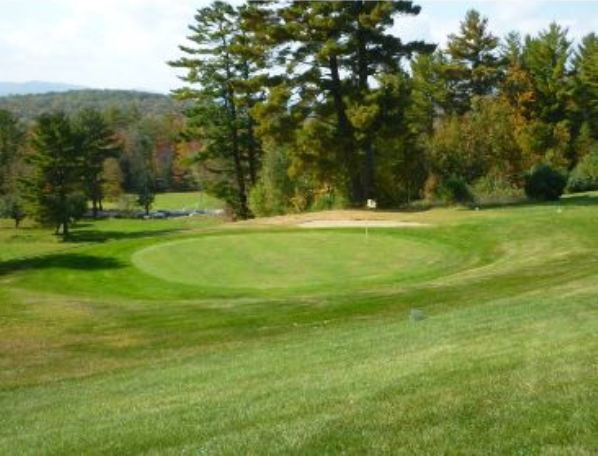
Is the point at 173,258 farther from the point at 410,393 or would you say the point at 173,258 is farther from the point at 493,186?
the point at 493,186

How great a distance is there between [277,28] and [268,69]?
11.0 ft

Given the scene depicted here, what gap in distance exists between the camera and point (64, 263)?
26344mm

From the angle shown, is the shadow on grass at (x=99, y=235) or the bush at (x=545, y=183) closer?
the bush at (x=545, y=183)

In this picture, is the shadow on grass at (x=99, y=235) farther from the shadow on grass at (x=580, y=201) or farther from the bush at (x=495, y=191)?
the shadow on grass at (x=580, y=201)

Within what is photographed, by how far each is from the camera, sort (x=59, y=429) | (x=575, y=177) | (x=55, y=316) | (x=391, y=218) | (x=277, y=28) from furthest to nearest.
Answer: (x=575, y=177)
(x=277, y=28)
(x=391, y=218)
(x=55, y=316)
(x=59, y=429)

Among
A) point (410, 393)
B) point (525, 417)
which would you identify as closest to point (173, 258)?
point (410, 393)

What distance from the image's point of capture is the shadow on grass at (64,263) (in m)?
25.5

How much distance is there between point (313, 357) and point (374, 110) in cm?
2681

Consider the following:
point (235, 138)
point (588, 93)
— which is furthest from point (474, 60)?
point (235, 138)

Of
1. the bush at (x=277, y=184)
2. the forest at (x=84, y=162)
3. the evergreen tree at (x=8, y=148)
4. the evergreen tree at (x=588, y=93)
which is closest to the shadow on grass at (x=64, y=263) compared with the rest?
the bush at (x=277, y=184)

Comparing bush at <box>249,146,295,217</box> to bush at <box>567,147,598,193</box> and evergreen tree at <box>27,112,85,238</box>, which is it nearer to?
bush at <box>567,147,598,193</box>

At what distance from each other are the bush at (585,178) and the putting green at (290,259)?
28151 mm

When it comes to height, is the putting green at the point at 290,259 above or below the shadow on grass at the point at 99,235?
Answer: above

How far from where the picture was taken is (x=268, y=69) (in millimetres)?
42812
